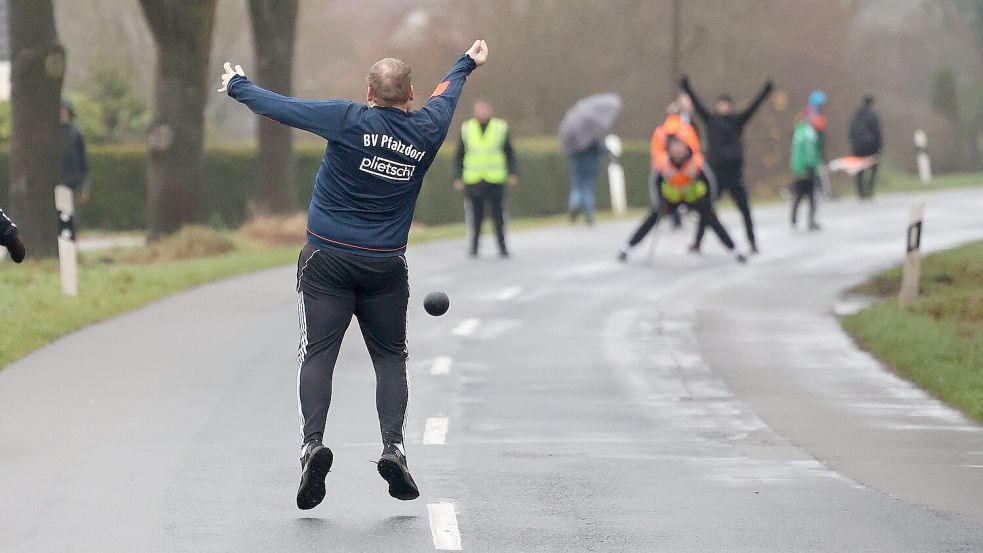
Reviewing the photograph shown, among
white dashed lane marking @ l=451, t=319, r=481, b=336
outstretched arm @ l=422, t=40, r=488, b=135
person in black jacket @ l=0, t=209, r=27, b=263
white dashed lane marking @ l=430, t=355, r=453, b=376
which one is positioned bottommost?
white dashed lane marking @ l=451, t=319, r=481, b=336

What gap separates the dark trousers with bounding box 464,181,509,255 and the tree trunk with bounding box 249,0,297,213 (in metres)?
5.15

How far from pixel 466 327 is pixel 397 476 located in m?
8.03

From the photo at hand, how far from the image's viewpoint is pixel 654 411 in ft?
36.9

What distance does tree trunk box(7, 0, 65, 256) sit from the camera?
20984 mm

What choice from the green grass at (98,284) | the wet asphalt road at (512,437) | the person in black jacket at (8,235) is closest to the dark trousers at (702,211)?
the wet asphalt road at (512,437)

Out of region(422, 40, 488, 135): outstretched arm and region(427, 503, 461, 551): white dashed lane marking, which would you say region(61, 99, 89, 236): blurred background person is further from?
region(427, 503, 461, 551): white dashed lane marking

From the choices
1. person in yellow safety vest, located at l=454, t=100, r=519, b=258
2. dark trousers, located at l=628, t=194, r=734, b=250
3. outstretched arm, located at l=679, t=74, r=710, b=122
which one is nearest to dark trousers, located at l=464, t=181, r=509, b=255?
person in yellow safety vest, located at l=454, t=100, r=519, b=258

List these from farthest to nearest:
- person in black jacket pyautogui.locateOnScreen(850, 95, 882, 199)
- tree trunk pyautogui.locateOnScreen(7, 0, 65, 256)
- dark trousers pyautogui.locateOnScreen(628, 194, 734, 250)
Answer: person in black jacket pyautogui.locateOnScreen(850, 95, 882, 199)
dark trousers pyautogui.locateOnScreen(628, 194, 734, 250)
tree trunk pyautogui.locateOnScreen(7, 0, 65, 256)

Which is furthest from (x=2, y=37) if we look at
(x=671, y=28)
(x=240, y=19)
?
(x=671, y=28)

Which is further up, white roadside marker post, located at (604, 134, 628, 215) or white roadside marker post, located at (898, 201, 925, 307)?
white roadside marker post, located at (898, 201, 925, 307)

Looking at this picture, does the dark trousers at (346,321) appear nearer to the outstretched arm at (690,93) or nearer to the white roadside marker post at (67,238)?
the white roadside marker post at (67,238)

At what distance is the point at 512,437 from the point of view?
33.3 ft

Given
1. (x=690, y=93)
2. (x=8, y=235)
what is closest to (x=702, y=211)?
(x=690, y=93)

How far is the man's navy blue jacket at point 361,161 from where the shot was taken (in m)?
7.75
